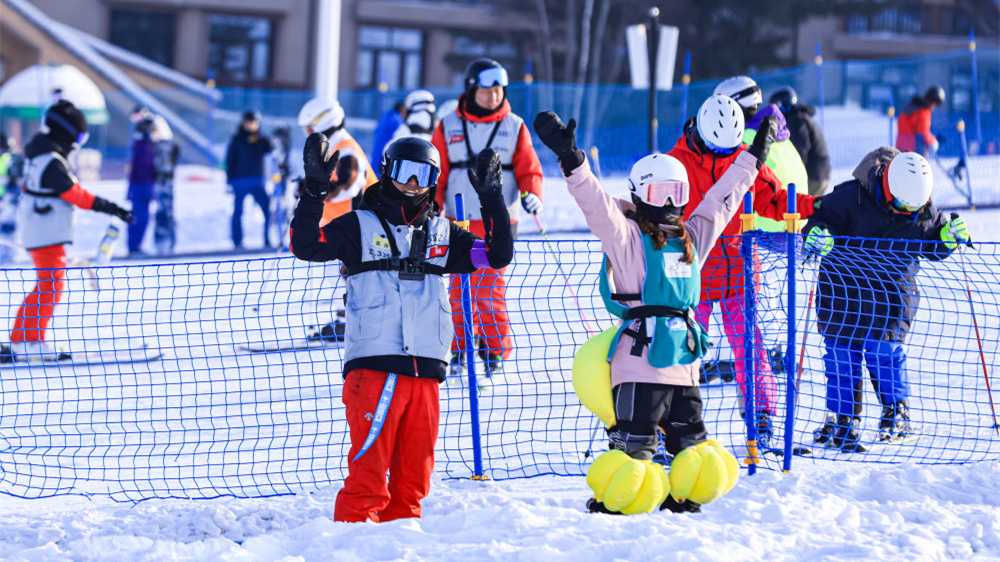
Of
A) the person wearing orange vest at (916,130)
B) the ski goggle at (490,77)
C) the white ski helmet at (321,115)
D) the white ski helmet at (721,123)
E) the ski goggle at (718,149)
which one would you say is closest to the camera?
the white ski helmet at (721,123)

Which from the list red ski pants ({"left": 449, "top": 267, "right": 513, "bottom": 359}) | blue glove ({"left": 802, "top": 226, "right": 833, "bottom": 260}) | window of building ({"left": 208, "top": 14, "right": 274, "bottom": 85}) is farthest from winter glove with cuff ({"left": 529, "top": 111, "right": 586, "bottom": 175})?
window of building ({"left": 208, "top": 14, "right": 274, "bottom": 85})

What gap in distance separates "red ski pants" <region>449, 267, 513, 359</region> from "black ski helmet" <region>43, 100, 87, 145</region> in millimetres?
2969

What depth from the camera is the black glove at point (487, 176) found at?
4848 millimetres

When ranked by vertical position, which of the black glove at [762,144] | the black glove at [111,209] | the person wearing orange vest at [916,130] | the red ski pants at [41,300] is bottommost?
the red ski pants at [41,300]

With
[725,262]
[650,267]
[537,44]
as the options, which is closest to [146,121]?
[725,262]

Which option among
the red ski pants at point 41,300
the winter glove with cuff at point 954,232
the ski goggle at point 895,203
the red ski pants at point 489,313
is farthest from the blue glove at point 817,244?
the red ski pants at point 41,300

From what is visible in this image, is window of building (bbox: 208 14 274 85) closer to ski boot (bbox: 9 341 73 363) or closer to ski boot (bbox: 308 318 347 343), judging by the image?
ski boot (bbox: 9 341 73 363)

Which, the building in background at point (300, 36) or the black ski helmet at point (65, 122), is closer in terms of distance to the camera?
the black ski helmet at point (65, 122)

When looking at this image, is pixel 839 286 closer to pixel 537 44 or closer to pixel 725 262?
pixel 725 262

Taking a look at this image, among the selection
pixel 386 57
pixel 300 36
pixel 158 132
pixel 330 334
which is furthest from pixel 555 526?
pixel 386 57

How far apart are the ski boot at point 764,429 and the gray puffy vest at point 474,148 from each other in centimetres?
223

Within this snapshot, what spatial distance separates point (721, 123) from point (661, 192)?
1060 millimetres

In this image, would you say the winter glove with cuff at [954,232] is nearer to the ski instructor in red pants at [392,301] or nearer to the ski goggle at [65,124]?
the ski instructor in red pants at [392,301]

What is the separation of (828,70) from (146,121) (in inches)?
481
